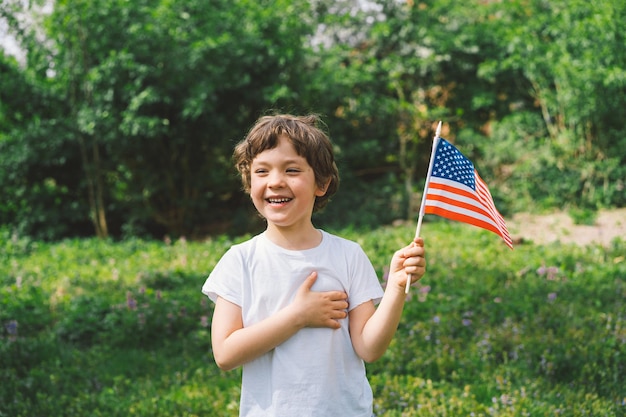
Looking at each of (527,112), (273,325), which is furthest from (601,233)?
(273,325)

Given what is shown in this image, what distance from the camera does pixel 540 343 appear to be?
413cm

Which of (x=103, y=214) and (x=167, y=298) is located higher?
(x=103, y=214)

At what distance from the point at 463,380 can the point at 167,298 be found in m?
2.57

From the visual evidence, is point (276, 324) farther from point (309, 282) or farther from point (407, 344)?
point (407, 344)

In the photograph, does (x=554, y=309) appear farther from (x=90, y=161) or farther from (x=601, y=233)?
(x=90, y=161)

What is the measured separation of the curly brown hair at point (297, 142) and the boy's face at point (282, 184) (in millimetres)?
17

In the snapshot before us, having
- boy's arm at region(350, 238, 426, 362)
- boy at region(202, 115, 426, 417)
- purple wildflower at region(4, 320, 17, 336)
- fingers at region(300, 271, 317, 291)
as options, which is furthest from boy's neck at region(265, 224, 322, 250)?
purple wildflower at region(4, 320, 17, 336)

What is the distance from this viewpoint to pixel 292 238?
1.89m

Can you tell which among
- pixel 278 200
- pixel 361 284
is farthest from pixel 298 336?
pixel 278 200

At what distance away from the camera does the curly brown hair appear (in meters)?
1.85

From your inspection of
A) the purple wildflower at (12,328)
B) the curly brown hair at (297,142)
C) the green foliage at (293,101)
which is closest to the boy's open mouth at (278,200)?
the curly brown hair at (297,142)

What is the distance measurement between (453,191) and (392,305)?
1.56 feet

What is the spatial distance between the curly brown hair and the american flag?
0.31 metres

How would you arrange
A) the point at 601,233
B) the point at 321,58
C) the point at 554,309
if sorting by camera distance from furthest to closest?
the point at 321,58, the point at 601,233, the point at 554,309
